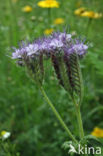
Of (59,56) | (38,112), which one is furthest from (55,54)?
(38,112)

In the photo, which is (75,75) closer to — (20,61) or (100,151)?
(20,61)

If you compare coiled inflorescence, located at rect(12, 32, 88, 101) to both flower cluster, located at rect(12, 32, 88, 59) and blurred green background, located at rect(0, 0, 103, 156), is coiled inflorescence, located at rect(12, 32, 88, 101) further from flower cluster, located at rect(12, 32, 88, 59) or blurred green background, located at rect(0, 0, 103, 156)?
blurred green background, located at rect(0, 0, 103, 156)

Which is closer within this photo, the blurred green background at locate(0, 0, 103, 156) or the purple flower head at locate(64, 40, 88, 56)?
the purple flower head at locate(64, 40, 88, 56)

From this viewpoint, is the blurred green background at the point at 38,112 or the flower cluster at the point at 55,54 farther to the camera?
Result: the blurred green background at the point at 38,112

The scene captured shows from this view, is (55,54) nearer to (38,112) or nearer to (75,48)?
(75,48)

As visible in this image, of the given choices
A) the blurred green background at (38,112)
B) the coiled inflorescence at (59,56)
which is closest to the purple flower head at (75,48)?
the coiled inflorescence at (59,56)

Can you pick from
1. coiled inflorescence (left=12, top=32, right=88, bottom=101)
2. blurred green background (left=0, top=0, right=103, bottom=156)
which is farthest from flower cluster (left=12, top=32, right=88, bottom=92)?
blurred green background (left=0, top=0, right=103, bottom=156)

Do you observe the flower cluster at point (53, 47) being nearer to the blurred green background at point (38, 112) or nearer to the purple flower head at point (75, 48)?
the purple flower head at point (75, 48)

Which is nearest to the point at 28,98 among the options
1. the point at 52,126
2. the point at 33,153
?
the point at 52,126

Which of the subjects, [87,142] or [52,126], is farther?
[52,126]
